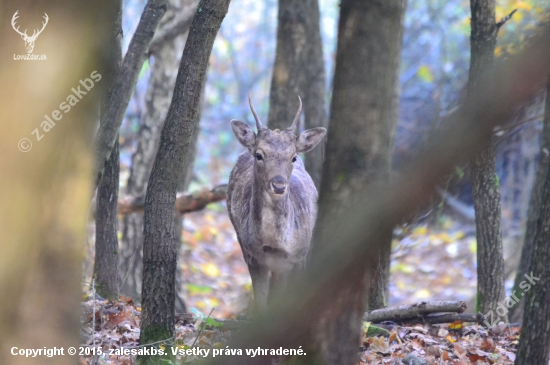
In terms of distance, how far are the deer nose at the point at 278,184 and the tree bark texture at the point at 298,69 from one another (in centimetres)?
328

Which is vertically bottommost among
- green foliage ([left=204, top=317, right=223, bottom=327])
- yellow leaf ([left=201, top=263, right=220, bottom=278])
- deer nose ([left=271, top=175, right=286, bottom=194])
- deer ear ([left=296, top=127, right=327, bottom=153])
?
green foliage ([left=204, top=317, right=223, bottom=327])

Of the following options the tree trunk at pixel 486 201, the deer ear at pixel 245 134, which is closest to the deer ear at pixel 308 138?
the deer ear at pixel 245 134

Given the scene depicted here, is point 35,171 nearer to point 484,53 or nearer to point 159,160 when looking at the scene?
point 159,160

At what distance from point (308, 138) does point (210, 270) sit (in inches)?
443

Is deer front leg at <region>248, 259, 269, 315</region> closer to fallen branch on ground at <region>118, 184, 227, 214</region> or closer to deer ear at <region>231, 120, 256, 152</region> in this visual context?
deer ear at <region>231, 120, 256, 152</region>

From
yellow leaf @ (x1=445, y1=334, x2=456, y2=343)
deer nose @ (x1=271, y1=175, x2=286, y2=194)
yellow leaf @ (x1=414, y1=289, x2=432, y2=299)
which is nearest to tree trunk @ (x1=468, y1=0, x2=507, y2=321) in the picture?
yellow leaf @ (x1=445, y1=334, x2=456, y2=343)

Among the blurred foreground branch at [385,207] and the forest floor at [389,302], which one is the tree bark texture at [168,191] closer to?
the forest floor at [389,302]

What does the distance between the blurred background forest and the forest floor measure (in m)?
0.05

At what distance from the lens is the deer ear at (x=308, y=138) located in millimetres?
7805

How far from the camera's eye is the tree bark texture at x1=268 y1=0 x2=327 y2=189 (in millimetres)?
10484

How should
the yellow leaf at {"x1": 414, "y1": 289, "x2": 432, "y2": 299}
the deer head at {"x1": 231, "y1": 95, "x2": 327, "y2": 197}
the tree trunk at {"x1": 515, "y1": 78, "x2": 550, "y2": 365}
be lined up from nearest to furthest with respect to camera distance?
the tree trunk at {"x1": 515, "y1": 78, "x2": 550, "y2": 365}, the deer head at {"x1": 231, "y1": 95, "x2": 327, "y2": 197}, the yellow leaf at {"x1": 414, "y1": 289, "x2": 432, "y2": 299}

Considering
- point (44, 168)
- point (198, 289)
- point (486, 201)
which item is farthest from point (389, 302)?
point (44, 168)

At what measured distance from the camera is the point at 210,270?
18516 millimetres

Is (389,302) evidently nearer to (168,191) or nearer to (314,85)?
(314,85)
